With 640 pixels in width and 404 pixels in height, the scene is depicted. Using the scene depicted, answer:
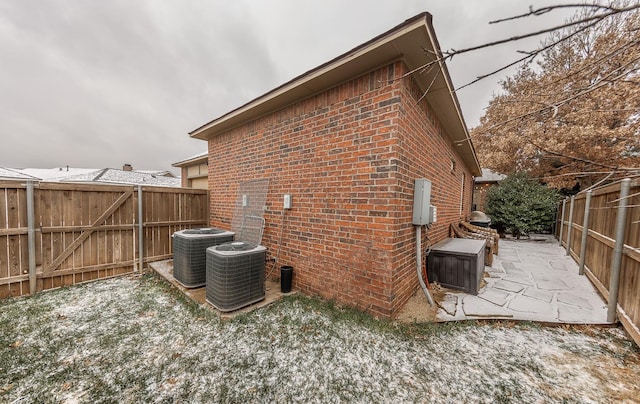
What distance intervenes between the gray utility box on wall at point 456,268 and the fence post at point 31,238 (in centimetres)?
670

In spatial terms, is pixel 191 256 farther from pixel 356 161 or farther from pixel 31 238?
pixel 356 161

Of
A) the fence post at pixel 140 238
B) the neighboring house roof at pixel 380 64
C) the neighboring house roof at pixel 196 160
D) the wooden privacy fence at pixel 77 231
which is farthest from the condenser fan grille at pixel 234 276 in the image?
the neighboring house roof at pixel 196 160

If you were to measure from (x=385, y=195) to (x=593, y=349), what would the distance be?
2759mm

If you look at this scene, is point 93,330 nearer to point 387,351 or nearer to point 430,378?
point 387,351

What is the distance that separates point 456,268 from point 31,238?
7038mm

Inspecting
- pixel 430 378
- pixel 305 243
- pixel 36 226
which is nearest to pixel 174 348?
pixel 305 243

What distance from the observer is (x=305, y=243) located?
11.9 feet

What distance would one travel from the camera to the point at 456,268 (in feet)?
12.4

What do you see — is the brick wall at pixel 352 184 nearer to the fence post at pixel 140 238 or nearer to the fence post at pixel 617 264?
the fence post at pixel 617 264

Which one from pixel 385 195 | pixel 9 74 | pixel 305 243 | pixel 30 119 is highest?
pixel 30 119

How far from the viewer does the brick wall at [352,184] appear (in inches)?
112

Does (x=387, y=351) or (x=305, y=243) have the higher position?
(x=305, y=243)

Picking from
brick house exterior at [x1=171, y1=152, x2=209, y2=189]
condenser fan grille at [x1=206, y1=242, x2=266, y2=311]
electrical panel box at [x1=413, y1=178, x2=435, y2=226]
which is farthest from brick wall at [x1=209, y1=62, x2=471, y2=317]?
brick house exterior at [x1=171, y1=152, x2=209, y2=189]

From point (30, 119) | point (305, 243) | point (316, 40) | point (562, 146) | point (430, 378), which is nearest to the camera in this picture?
point (430, 378)
